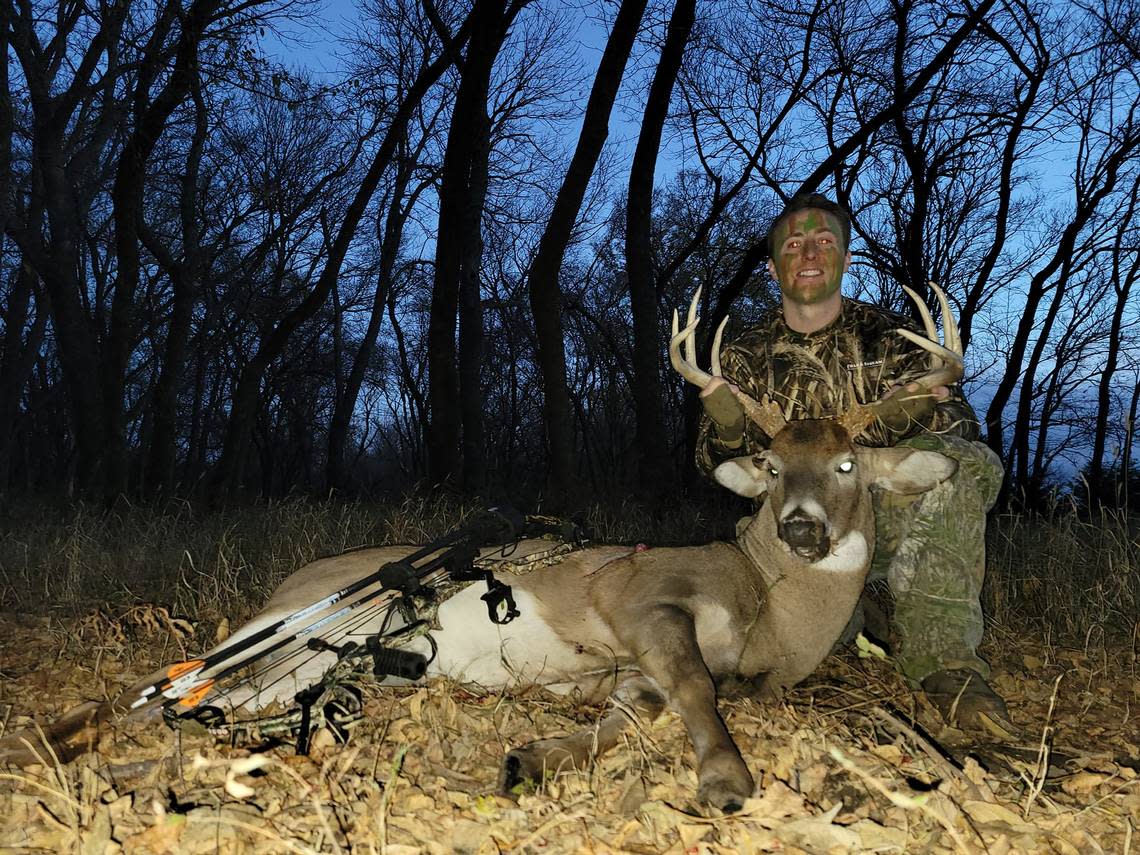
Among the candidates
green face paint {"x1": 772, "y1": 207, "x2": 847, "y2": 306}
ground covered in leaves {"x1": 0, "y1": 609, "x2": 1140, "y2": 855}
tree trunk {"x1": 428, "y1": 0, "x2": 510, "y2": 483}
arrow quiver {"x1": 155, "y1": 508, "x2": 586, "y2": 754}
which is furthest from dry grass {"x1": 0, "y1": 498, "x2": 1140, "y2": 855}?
tree trunk {"x1": 428, "y1": 0, "x2": 510, "y2": 483}

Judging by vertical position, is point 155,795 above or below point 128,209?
below

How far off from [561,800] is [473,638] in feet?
3.78

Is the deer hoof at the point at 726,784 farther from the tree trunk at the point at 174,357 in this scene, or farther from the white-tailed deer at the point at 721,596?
the tree trunk at the point at 174,357

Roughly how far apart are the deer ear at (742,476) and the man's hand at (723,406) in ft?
0.49

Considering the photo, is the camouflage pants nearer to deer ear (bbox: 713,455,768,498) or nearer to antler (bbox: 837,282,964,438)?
antler (bbox: 837,282,964,438)

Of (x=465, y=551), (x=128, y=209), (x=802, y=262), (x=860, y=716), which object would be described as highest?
(x=128, y=209)

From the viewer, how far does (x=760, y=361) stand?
14.3ft

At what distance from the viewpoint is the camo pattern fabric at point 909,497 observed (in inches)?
145

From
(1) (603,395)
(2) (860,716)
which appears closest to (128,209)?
(2) (860,716)

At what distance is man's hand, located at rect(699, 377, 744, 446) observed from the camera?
3604mm

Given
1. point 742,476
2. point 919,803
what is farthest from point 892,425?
point 919,803

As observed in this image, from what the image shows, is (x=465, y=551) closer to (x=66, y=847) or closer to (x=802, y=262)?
(x=66, y=847)

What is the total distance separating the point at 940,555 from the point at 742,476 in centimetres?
93

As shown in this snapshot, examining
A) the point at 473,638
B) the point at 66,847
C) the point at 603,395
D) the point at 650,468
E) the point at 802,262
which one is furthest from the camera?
the point at 603,395
